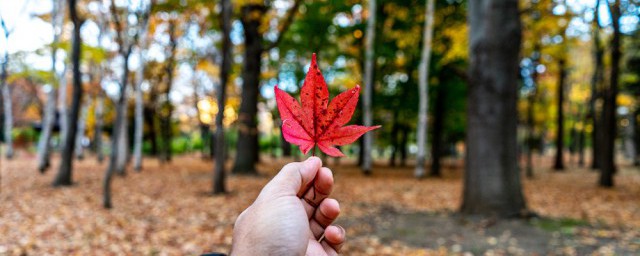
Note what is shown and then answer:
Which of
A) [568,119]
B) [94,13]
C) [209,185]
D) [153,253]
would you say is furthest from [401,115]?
[568,119]

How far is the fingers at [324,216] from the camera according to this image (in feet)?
4.08

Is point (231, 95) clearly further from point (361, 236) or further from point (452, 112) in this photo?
point (361, 236)

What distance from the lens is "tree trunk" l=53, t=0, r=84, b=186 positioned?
8.39 m

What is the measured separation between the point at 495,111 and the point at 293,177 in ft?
18.4

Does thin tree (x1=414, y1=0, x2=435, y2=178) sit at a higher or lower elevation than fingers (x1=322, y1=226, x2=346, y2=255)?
higher

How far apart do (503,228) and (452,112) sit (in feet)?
37.1

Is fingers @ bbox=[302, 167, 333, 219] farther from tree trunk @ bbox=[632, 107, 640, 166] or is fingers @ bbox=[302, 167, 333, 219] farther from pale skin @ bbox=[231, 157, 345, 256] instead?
tree trunk @ bbox=[632, 107, 640, 166]

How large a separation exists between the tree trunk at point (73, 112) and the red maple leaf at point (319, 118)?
8.94 m

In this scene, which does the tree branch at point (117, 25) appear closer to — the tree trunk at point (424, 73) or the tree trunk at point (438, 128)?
the tree trunk at point (424, 73)

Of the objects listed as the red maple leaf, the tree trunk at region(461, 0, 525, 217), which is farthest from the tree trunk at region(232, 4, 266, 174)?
the red maple leaf

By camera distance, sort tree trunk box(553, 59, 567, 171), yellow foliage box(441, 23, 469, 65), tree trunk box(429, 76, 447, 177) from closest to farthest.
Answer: yellow foliage box(441, 23, 469, 65)
tree trunk box(429, 76, 447, 177)
tree trunk box(553, 59, 567, 171)

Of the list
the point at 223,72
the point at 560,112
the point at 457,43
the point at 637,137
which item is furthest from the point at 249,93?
the point at 637,137

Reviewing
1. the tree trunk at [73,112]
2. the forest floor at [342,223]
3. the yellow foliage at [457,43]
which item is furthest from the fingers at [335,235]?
the yellow foliage at [457,43]

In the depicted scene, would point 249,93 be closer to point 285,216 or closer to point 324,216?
point 324,216
